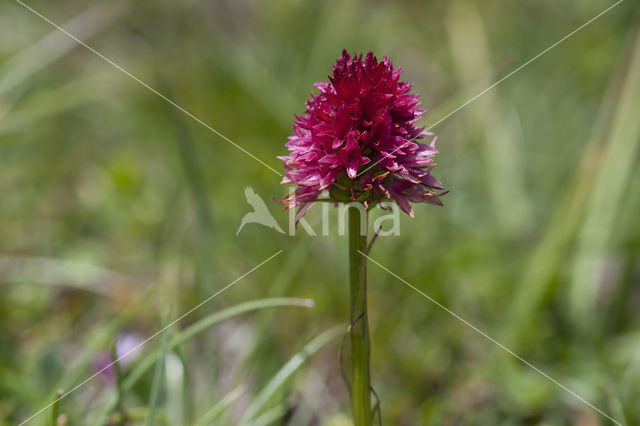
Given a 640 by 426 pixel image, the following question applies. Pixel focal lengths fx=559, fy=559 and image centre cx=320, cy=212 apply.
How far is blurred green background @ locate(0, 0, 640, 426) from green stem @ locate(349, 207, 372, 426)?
0.39 metres

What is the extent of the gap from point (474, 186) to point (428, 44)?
2563mm

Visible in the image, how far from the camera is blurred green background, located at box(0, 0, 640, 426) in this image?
77.6 inches

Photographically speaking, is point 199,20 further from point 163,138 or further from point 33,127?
point 33,127

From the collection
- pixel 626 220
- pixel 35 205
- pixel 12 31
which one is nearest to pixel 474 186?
pixel 626 220

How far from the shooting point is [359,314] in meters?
1.18

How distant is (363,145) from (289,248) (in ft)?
5.00

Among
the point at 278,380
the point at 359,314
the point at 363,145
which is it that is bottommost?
the point at 278,380

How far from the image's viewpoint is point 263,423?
5.39 ft
